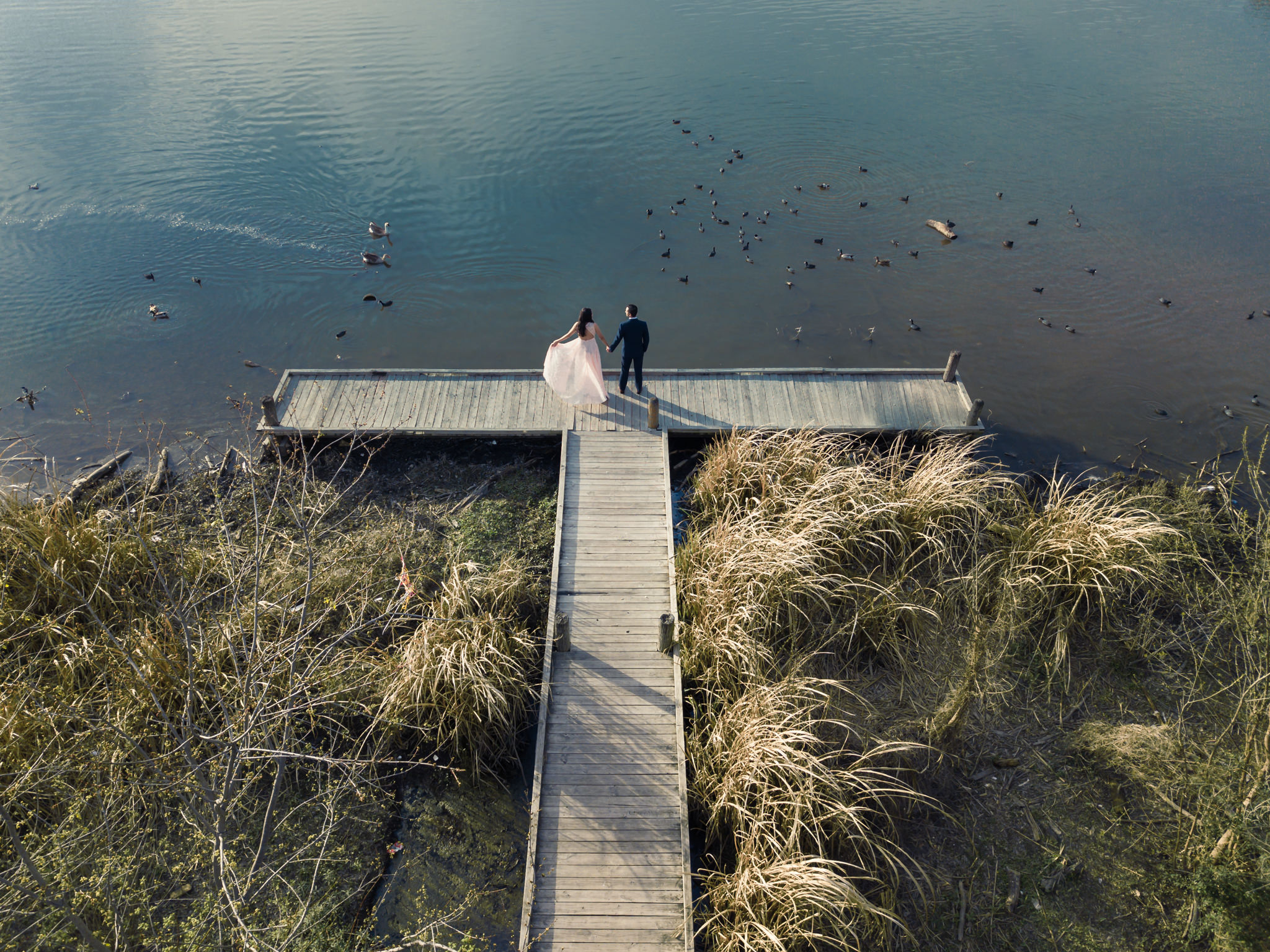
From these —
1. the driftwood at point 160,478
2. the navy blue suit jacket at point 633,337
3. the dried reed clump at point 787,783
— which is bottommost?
the dried reed clump at point 787,783

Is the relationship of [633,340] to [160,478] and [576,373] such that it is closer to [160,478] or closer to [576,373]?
[576,373]

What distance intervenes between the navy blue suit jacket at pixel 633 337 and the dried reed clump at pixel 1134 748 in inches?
349

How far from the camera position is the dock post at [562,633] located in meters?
10.1

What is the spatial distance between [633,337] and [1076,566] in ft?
25.9

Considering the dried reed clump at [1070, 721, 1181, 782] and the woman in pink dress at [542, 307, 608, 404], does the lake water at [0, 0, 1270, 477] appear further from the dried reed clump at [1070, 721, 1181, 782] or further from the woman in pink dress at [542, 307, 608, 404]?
the dried reed clump at [1070, 721, 1181, 782]

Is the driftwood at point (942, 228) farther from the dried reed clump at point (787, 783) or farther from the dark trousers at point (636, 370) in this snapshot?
the dried reed clump at point (787, 783)

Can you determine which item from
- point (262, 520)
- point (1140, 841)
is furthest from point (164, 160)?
point (1140, 841)

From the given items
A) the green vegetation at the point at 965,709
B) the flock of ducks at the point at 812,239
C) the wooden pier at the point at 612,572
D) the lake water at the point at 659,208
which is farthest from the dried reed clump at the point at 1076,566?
the flock of ducks at the point at 812,239

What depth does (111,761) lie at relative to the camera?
877cm

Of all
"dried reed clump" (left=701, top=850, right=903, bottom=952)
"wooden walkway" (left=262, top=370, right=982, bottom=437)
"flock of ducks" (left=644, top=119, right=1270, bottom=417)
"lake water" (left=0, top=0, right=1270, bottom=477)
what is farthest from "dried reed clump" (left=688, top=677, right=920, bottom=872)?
"flock of ducks" (left=644, top=119, right=1270, bottom=417)

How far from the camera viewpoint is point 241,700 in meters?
7.21

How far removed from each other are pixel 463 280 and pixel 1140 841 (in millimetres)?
18805

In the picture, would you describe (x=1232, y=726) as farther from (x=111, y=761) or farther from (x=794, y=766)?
→ (x=111, y=761)

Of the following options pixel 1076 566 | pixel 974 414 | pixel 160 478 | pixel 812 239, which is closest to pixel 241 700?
pixel 160 478
